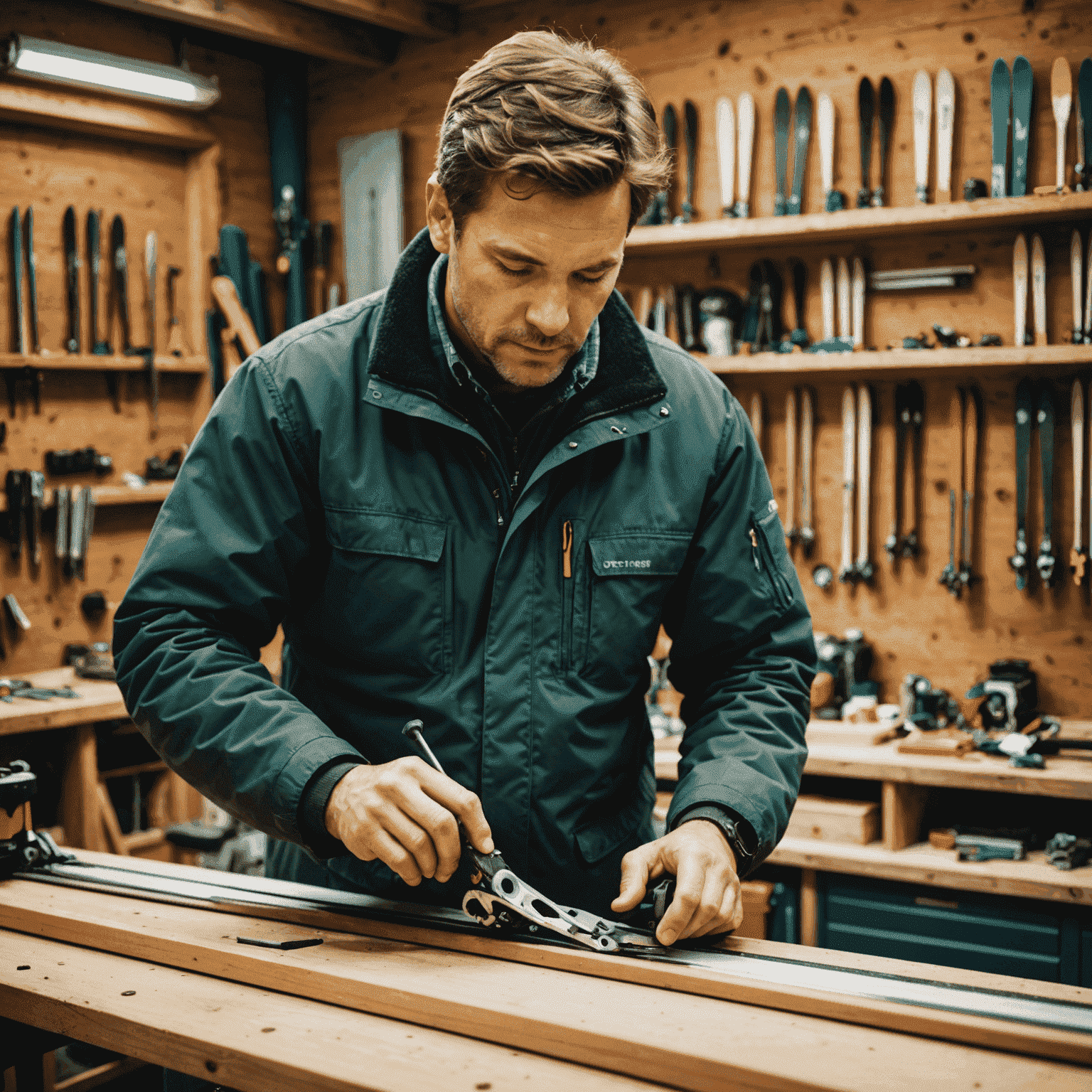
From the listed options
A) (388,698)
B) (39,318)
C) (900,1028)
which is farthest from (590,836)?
(39,318)

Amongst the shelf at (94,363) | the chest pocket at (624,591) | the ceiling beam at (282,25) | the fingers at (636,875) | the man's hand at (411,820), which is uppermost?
the ceiling beam at (282,25)

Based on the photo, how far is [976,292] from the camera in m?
3.49

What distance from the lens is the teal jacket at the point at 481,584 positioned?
1360mm

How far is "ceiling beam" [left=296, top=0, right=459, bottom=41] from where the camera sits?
154 inches

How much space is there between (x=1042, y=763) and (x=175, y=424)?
3.36 meters

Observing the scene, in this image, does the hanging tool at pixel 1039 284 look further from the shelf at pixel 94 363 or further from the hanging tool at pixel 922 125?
the shelf at pixel 94 363

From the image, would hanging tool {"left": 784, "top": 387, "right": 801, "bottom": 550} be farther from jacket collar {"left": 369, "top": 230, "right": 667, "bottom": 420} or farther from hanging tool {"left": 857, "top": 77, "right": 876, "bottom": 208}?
jacket collar {"left": 369, "top": 230, "right": 667, "bottom": 420}

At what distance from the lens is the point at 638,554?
149 cm

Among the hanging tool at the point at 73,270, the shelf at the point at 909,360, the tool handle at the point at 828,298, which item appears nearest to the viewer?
the shelf at the point at 909,360

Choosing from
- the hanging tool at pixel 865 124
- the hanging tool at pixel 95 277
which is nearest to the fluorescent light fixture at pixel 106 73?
the hanging tool at pixel 95 277

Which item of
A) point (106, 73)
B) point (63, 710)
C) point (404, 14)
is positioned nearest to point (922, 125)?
point (404, 14)

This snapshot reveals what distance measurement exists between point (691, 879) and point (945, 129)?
2946 mm

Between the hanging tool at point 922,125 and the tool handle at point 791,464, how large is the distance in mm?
752

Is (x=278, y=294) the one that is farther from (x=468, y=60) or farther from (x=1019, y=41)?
(x=1019, y=41)
